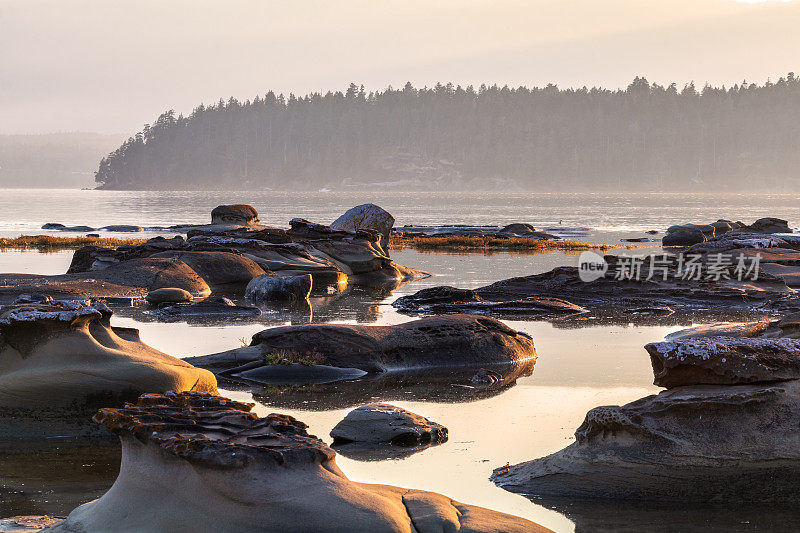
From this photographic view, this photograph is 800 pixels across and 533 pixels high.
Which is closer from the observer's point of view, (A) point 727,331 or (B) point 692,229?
(A) point 727,331

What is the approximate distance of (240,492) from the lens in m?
6.91

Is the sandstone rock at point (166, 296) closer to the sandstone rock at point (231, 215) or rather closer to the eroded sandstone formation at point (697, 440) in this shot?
the eroded sandstone formation at point (697, 440)

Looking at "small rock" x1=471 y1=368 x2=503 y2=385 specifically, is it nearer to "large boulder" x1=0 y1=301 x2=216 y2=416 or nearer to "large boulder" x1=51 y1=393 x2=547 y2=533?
"large boulder" x1=0 y1=301 x2=216 y2=416

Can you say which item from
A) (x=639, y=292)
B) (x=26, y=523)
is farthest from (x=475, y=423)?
(x=639, y=292)

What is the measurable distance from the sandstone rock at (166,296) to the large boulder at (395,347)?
8.34m

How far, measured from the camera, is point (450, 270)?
110 feet

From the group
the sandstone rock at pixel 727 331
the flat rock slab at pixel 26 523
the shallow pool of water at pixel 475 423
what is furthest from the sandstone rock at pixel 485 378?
the flat rock slab at pixel 26 523

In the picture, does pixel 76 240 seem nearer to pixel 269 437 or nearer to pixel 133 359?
pixel 133 359

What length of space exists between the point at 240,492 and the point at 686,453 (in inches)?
148

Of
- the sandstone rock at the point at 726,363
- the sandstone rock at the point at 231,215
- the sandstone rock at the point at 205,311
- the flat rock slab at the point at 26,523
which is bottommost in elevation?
the sandstone rock at the point at 205,311

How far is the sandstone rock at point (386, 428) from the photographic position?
33.7 ft

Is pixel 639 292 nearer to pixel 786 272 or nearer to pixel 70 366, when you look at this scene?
pixel 786 272

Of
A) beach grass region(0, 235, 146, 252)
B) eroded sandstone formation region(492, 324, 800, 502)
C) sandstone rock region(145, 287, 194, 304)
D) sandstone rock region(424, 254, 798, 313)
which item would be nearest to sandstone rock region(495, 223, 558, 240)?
beach grass region(0, 235, 146, 252)

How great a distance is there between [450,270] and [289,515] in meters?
26.8
